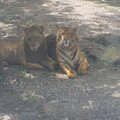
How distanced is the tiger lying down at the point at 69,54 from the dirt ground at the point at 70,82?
18cm

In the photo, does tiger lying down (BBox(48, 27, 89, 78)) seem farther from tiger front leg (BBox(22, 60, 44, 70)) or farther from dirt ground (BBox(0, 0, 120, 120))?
tiger front leg (BBox(22, 60, 44, 70))

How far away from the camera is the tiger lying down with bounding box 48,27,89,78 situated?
8422 millimetres

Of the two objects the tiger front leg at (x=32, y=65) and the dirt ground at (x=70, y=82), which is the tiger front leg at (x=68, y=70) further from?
→ the tiger front leg at (x=32, y=65)

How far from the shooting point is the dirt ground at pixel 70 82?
693 cm

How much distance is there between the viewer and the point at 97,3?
1390cm

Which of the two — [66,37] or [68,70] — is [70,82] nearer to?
[68,70]

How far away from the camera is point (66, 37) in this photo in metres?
8.40

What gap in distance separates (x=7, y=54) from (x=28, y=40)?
2.35 ft

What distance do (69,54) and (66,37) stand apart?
0.40m

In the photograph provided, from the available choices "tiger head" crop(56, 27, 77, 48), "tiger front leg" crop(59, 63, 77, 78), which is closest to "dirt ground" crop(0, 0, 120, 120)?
"tiger front leg" crop(59, 63, 77, 78)

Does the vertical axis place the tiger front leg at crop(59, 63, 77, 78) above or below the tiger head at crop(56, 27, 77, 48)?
below

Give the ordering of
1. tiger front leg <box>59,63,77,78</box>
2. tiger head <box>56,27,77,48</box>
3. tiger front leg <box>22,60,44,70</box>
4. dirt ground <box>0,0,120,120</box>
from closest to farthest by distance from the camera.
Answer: dirt ground <box>0,0,120,120</box> < tiger front leg <box>59,63,77,78</box> < tiger head <box>56,27,77,48</box> < tiger front leg <box>22,60,44,70</box>

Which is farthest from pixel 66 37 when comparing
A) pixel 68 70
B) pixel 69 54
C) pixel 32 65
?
pixel 32 65

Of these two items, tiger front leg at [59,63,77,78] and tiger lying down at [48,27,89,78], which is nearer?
tiger front leg at [59,63,77,78]
